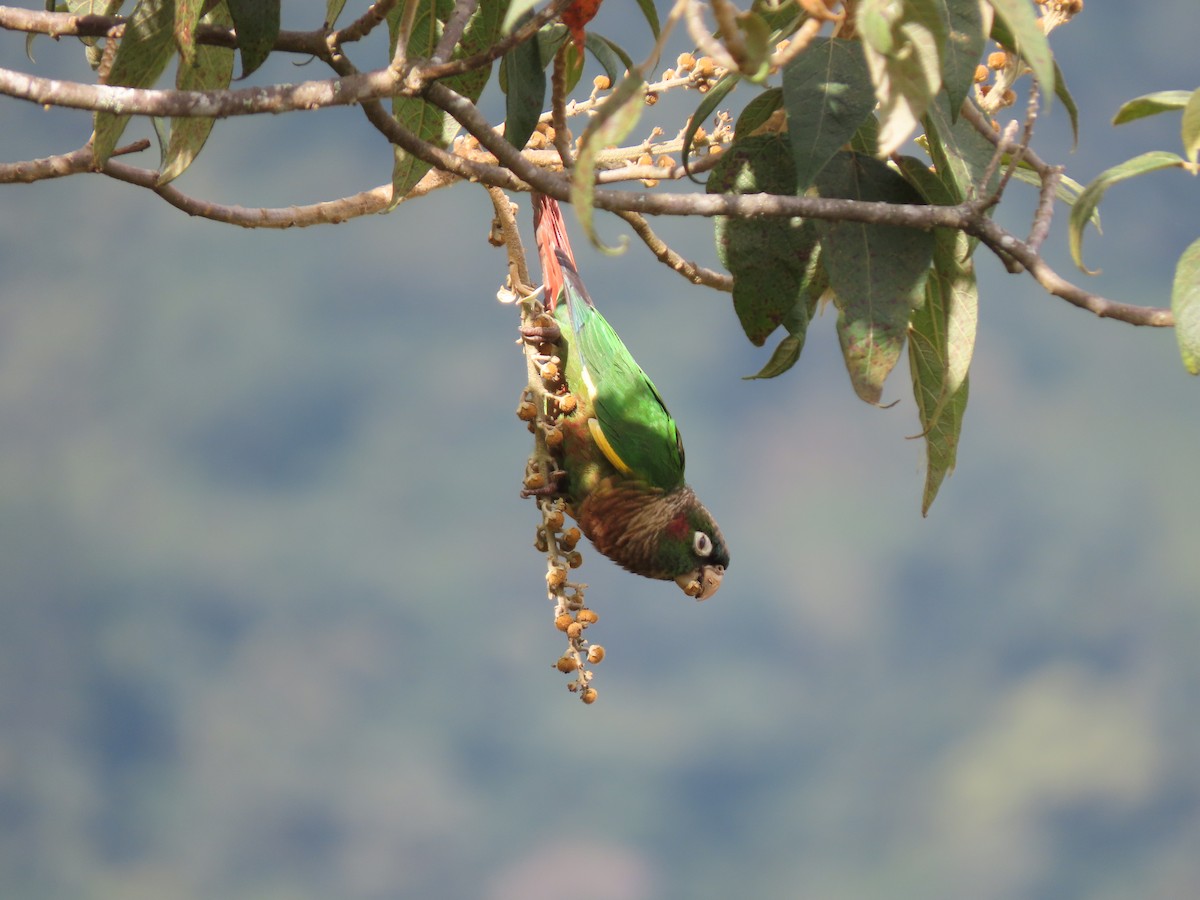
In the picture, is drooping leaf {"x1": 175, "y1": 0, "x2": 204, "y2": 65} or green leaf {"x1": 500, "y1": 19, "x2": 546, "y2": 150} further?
green leaf {"x1": 500, "y1": 19, "x2": 546, "y2": 150}

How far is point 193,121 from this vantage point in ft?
5.59

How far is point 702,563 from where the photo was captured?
2.55 metres

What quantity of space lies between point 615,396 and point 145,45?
3.64 ft

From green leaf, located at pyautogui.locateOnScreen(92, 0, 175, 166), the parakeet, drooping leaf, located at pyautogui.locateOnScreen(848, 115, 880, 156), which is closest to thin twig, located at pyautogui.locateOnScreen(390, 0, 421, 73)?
green leaf, located at pyautogui.locateOnScreen(92, 0, 175, 166)

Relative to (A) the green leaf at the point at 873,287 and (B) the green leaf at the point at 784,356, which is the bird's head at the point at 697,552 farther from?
(A) the green leaf at the point at 873,287

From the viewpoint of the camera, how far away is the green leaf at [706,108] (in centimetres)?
164

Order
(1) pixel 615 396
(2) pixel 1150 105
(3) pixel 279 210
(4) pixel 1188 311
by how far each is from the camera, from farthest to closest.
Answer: (1) pixel 615 396
(3) pixel 279 210
(2) pixel 1150 105
(4) pixel 1188 311

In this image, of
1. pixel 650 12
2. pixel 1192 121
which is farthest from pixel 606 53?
pixel 1192 121

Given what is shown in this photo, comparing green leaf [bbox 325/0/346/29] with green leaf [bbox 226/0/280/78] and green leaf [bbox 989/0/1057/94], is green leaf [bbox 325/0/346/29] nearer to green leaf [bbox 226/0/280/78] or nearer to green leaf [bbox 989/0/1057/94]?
green leaf [bbox 226/0/280/78]

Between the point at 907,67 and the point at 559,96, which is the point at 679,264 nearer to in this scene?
the point at 559,96

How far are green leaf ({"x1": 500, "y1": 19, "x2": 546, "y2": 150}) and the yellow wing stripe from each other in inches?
32.0

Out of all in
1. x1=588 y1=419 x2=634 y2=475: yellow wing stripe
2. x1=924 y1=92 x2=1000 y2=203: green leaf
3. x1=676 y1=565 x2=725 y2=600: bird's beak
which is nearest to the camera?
x1=924 y1=92 x2=1000 y2=203: green leaf

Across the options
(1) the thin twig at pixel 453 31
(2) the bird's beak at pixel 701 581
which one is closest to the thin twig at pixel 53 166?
(1) the thin twig at pixel 453 31

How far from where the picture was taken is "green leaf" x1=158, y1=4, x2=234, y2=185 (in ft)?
5.57
